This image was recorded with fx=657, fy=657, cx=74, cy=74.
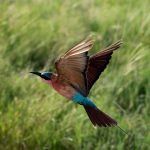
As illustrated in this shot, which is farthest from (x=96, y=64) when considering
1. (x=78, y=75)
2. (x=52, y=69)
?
(x=52, y=69)

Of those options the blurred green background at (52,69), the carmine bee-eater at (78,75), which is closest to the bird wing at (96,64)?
the carmine bee-eater at (78,75)

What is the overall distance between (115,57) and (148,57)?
0.82 feet

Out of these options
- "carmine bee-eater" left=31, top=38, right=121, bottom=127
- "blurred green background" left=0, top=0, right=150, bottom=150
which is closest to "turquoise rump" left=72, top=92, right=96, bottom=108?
"carmine bee-eater" left=31, top=38, right=121, bottom=127

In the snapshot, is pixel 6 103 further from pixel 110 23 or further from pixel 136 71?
pixel 110 23

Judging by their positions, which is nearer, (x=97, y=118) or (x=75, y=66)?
(x=75, y=66)

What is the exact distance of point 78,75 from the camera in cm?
245

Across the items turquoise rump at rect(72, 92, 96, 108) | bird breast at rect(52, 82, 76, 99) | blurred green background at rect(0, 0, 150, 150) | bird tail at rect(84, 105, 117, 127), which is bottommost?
blurred green background at rect(0, 0, 150, 150)

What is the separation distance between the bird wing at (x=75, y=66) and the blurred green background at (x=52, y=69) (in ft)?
4.72

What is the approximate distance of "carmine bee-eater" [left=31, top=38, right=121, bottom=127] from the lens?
2.38m

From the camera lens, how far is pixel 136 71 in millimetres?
4699

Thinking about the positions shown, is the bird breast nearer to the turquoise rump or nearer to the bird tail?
the turquoise rump

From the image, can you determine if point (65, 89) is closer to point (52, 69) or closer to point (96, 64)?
point (96, 64)

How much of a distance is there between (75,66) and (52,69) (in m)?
2.32

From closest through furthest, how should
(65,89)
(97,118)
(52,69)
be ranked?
(65,89), (97,118), (52,69)
